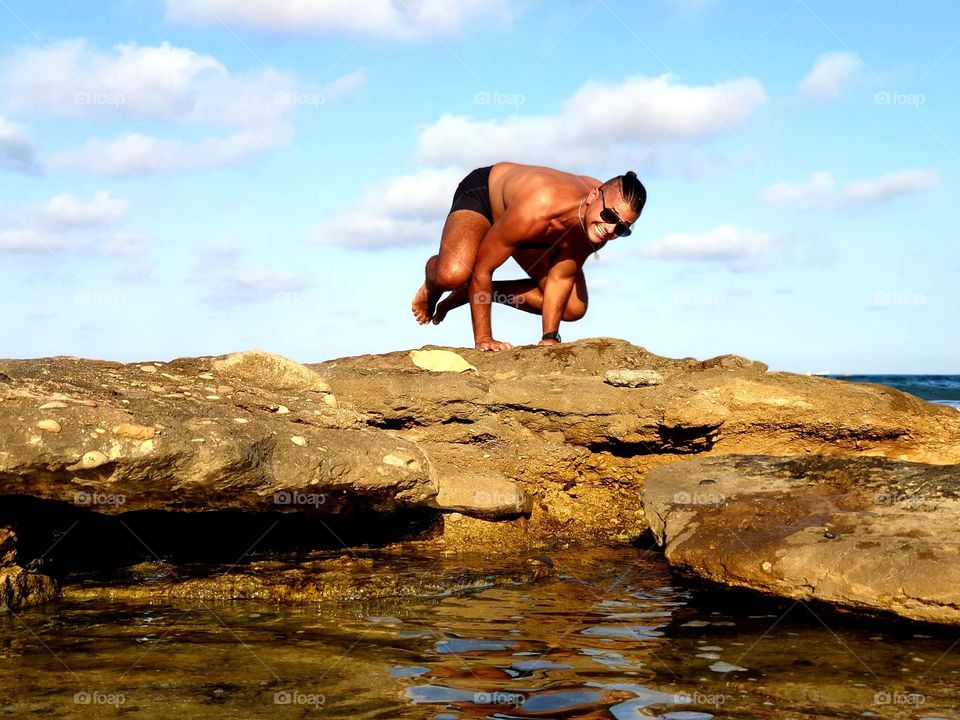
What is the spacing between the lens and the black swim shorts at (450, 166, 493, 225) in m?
7.74

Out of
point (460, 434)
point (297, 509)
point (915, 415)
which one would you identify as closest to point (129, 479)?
point (297, 509)

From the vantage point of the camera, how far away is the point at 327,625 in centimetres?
421

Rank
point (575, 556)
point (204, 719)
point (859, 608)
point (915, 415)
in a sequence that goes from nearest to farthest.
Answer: point (204, 719), point (859, 608), point (575, 556), point (915, 415)

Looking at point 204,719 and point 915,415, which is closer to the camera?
point 204,719

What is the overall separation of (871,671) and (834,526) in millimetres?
1105

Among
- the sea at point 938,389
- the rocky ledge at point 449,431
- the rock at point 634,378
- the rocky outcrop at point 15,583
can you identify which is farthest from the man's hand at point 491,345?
the sea at point 938,389

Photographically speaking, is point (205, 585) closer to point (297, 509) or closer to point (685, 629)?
point (297, 509)

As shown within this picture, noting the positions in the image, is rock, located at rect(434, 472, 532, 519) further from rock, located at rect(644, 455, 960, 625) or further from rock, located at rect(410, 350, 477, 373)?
rock, located at rect(410, 350, 477, 373)

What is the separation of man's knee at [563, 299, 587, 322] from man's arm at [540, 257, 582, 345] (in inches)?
6.0
